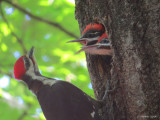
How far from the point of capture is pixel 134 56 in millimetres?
1559

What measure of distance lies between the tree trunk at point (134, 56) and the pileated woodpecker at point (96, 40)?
0.26 meters

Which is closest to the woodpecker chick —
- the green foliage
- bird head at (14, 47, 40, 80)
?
bird head at (14, 47, 40, 80)

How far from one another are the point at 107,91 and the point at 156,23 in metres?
0.69

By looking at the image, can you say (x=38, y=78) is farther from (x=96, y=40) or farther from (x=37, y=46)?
(x=37, y=46)

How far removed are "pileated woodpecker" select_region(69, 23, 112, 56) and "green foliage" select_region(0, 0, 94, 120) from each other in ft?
4.73

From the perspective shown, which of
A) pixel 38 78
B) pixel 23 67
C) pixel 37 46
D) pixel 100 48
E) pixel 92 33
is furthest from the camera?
pixel 37 46

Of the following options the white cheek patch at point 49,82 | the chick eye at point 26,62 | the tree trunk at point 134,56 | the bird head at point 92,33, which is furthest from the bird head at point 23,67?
the tree trunk at point 134,56

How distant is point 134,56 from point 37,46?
2.54 meters

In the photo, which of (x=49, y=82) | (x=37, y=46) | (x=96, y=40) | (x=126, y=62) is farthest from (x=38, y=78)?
(x=37, y=46)

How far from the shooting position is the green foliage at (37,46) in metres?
3.72

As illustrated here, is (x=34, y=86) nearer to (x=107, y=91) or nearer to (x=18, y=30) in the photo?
(x=107, y=91)

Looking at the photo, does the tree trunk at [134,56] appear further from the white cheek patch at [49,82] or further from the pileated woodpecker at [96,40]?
the white cheek patch at [49,82]

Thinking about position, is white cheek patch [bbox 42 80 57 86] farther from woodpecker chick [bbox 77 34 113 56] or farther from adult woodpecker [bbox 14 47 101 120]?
woodpecker chick [bbox 77 34 113 56]

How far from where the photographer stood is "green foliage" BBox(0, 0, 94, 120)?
147 inches
